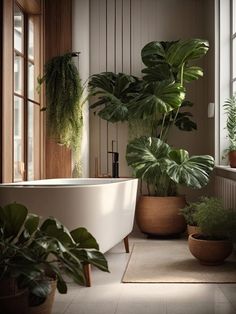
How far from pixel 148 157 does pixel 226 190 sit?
0.84m

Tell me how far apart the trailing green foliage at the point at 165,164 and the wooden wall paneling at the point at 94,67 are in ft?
3.09

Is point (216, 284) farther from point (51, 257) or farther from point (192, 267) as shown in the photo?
point (51, 257)

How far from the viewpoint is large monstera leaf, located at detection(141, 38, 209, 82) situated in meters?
4.79

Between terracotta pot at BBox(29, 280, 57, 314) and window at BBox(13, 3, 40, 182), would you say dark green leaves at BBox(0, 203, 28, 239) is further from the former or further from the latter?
window at BBox(13, 3, 40, 182)

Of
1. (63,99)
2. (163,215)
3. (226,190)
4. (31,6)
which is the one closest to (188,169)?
(226,190)

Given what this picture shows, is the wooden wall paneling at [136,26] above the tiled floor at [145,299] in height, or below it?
above

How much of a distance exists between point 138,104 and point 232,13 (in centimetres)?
139

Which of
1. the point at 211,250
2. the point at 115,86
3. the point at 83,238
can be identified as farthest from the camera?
the point at 115,86

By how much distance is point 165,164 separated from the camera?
457cm

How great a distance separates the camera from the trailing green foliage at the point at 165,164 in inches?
176

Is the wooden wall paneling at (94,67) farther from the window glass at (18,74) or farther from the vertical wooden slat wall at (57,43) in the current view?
the window glass at (18,74)

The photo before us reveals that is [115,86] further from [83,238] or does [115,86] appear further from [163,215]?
[83,238]

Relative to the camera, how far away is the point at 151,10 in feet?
18.3

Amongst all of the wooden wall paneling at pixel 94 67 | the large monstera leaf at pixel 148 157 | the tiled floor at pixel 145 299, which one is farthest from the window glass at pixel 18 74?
the tiled floor at pixel 145 299
